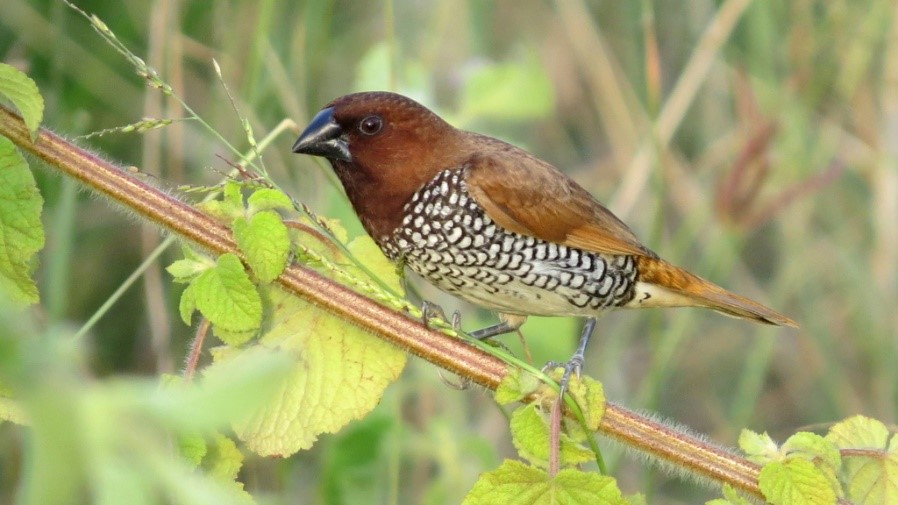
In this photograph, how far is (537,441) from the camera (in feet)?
5.80

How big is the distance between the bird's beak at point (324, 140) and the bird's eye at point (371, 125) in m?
0.06

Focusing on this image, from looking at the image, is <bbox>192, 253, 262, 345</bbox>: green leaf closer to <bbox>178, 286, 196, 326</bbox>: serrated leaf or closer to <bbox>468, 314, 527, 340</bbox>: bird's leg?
<bbox>178, 286, 196, 326</bbox>: serrated leaf

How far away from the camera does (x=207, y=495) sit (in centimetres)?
61

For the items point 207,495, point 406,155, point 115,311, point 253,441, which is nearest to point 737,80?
point 406,155

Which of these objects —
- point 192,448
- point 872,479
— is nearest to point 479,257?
point 872,479

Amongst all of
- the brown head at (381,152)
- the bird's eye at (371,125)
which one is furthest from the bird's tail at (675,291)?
the bird's eye at (371,125)

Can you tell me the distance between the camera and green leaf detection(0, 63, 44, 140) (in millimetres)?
1609

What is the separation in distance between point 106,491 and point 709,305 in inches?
104

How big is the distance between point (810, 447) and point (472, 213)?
1136mm

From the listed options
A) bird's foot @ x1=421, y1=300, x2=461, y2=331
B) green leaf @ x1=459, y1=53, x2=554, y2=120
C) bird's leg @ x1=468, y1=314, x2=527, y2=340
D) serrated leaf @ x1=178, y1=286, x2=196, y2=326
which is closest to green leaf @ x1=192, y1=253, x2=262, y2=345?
serrated leaf @ x1=178, y1=286, x2=196, y2=326

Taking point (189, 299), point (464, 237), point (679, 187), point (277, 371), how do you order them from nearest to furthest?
1. point (277, 371)
2. point (189, 299)
3. point (464, 237)
4. point (679, 187)

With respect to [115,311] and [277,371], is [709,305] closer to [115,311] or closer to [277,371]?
[115,311]

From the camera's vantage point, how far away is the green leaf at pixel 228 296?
1.74m

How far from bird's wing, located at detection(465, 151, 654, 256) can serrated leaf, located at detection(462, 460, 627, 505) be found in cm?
112
